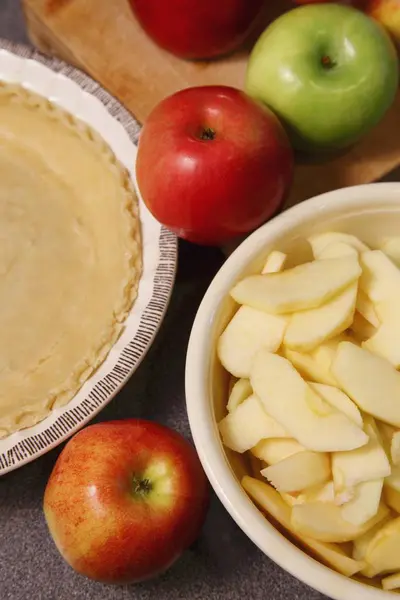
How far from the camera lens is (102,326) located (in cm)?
85

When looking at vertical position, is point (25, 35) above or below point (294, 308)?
below

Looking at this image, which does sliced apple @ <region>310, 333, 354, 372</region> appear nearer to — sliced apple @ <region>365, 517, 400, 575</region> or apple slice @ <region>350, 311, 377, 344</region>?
apple slice @ <region>350, 311, 377, 344</region>

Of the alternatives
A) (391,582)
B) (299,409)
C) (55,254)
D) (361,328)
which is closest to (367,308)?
(361,328)

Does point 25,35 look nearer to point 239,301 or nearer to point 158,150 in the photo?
point 158,150

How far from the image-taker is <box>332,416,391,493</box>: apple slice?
2.02 ft

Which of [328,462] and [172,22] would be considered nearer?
[328,462]

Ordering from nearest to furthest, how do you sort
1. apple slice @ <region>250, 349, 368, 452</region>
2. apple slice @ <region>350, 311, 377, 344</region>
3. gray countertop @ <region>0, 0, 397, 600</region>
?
apple slice @ <region>250, 349, 368, 452</region> < apple slice @ <region>350, 311, 377, 344</region> < gray countertop @ <region>0, 0, 397, 600</region>

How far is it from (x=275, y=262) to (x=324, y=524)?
25cm

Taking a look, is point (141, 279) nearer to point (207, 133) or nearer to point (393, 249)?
point (207, 133)

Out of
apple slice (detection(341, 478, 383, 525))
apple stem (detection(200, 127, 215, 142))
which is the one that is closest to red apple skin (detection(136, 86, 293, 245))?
apple stem (detection(200, 127, 215, 142))

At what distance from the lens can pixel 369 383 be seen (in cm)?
64

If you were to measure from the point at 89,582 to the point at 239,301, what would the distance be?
1.33 feet

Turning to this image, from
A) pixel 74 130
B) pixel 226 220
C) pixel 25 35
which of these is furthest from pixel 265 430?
pixel 25 35

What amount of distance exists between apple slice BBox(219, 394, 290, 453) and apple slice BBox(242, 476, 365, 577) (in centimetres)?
4
